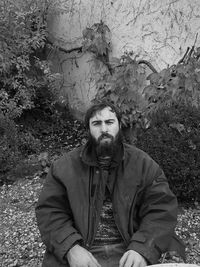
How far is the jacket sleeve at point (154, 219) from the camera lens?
2605 mm

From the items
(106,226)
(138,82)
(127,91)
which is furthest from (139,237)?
(138,82)

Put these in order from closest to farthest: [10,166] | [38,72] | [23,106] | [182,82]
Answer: [182,82] → [10,166] → [23,106] → [38,72]

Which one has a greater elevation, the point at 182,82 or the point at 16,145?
the point at 182,82

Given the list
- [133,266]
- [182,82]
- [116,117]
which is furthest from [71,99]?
[133,266]

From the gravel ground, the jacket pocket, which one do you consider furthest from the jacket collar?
the gravel ground

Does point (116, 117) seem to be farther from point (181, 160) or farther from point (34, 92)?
A: point (34, 92)

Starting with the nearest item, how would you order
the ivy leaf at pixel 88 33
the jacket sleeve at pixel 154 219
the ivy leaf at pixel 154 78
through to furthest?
1. the jacket sleeve at pixel 154 219
2. the ivy leaf at pixel 154 78
3. the ivy leaf at pixel 88 33

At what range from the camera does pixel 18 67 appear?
18.3ft

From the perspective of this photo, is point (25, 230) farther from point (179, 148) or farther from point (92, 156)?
point (92, 156)

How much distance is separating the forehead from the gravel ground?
1.46 meters

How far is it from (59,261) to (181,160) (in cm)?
169

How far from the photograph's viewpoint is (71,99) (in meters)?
6.68

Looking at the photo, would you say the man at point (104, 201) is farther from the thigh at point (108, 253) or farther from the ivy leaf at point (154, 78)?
the ivy leaf at point (154, 78)

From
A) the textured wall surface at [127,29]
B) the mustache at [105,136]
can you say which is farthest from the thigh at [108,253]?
the textured wall surface at [127,29]
